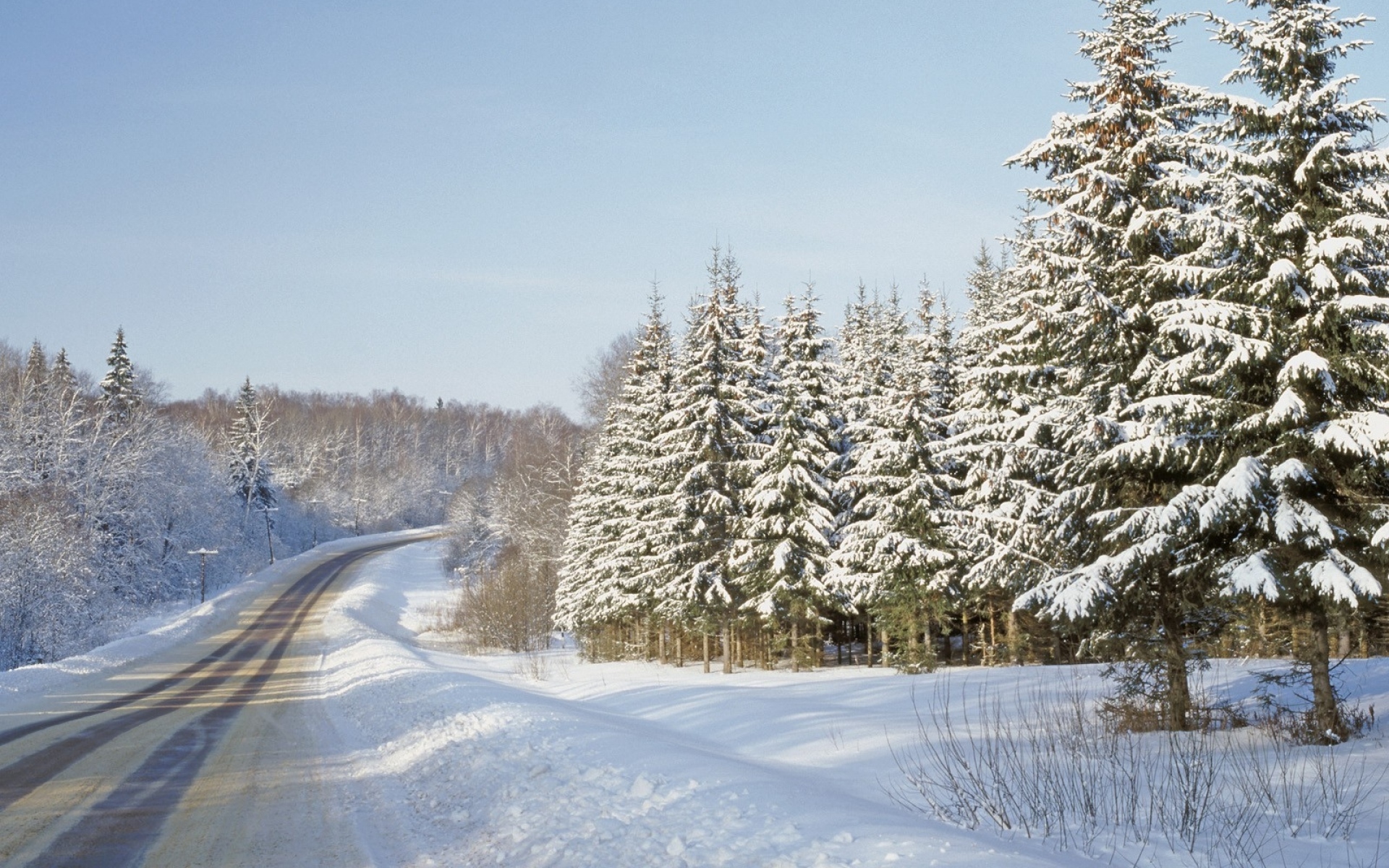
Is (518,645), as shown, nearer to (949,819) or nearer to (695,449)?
(695,449)

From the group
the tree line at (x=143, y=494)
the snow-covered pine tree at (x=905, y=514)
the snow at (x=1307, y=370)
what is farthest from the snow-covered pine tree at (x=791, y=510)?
the tree line at (x=143, y=494)

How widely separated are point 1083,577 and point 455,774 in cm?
979

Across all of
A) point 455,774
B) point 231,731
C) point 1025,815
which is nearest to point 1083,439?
point 1025,815

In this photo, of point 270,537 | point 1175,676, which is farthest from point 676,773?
point 270,537

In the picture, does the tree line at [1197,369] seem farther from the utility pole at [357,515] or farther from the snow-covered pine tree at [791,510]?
the utility pole at [357,515]

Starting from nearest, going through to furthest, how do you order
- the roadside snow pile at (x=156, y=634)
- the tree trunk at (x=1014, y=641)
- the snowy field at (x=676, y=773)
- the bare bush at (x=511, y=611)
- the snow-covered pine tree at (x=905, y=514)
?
the snowy field at (x=676, y=773)
the roadside snow pile at (x=156, y=634)
the snow-covered pine tree at (x=905, y=514)
the tree trunk at (x=1014, y=641)
the bare bush at (x=511, y=611)

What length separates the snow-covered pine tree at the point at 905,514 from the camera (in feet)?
88.8

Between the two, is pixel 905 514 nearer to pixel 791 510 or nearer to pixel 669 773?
pixel 791 510

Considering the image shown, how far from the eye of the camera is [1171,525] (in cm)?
1238

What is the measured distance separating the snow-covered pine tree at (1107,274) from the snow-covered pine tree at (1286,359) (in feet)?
3.20

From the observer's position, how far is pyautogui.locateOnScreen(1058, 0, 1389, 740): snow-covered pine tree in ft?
36.8

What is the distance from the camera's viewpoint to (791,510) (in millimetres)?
28641

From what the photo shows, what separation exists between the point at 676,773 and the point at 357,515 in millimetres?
119729

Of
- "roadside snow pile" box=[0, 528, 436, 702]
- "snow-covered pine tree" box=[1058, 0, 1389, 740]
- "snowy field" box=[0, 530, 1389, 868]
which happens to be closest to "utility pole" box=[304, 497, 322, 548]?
"roadside snow pile" box=[0, 528, 436, 702]
